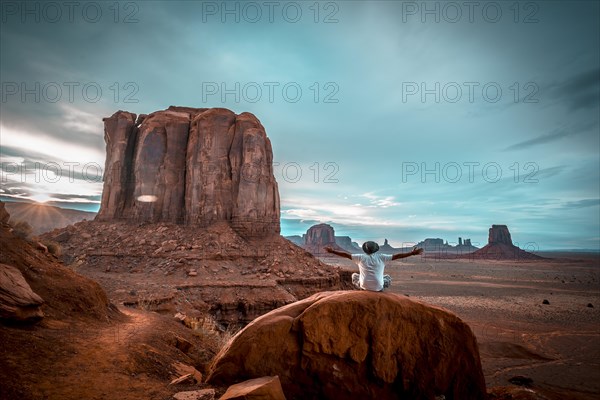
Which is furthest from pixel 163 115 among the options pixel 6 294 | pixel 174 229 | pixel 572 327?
pixel 572 327

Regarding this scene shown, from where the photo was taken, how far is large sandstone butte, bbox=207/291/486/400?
18.1 feet

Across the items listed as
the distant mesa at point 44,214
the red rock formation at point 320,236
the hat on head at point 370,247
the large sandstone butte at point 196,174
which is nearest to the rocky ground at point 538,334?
the hat on head at point 370,247

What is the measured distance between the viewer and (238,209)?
1384 inches

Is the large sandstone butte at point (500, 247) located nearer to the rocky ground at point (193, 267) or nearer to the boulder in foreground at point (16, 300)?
the rocky ground at point (193, 267)

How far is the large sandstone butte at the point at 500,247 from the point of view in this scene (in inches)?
5495

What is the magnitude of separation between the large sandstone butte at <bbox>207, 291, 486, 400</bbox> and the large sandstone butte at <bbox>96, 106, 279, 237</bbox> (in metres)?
29.2

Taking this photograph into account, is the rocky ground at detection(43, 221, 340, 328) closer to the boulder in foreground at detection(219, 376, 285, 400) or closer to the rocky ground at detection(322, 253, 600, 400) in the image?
the rocky ground at detection(322, 253, 600, 400)

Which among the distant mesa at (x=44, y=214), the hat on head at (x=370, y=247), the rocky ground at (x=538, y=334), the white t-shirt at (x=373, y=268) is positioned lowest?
the rocky ground at (x=538, y=334)

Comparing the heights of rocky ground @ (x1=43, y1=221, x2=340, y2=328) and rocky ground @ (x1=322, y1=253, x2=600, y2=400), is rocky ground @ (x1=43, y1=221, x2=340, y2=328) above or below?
above

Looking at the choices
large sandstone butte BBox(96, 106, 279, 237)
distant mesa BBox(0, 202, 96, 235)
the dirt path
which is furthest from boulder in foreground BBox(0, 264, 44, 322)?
distant mesa BBox(0, 202, 96, 235)

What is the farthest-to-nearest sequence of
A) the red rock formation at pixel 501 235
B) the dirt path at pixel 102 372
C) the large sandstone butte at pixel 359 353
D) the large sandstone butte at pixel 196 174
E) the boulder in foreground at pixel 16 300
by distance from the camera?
the red rock formation at pixel 501 235 < the large sandstone butte at pixel 196 174 < the boulder in foreground at pixel 16 300 < the large sandstone butte at pixel 359 353 < the dirt path at pixel 102 372

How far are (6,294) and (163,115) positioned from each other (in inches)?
1489

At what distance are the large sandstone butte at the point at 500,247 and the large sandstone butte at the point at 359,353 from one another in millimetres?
155001

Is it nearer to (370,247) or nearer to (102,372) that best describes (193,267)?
(102,372)
